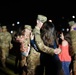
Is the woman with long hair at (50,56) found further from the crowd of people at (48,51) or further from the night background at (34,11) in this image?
the night background at (34,11)

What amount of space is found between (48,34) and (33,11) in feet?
118

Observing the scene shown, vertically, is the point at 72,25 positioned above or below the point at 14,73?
above

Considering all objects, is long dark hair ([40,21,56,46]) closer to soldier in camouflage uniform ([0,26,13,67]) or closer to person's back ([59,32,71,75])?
person's back ([59,32,71,75])

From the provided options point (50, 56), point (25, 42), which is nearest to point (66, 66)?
point (50, 56)

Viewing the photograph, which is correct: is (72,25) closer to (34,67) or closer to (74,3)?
(34,67)

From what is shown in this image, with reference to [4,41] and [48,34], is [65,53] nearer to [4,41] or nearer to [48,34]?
[48,34]

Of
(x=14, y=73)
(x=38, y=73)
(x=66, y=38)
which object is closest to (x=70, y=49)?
(x=66, y=38)

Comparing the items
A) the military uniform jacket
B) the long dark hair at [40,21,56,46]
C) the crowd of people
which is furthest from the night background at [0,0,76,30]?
the military uniform jacket

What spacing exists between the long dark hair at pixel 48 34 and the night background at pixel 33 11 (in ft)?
91.3

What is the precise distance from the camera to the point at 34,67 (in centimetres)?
702

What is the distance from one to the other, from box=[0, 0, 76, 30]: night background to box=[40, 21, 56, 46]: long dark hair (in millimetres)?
27832

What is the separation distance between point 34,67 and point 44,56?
43 centimetres

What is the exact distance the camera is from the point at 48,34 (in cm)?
668

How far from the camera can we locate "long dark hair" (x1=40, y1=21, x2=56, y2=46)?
262 inches
